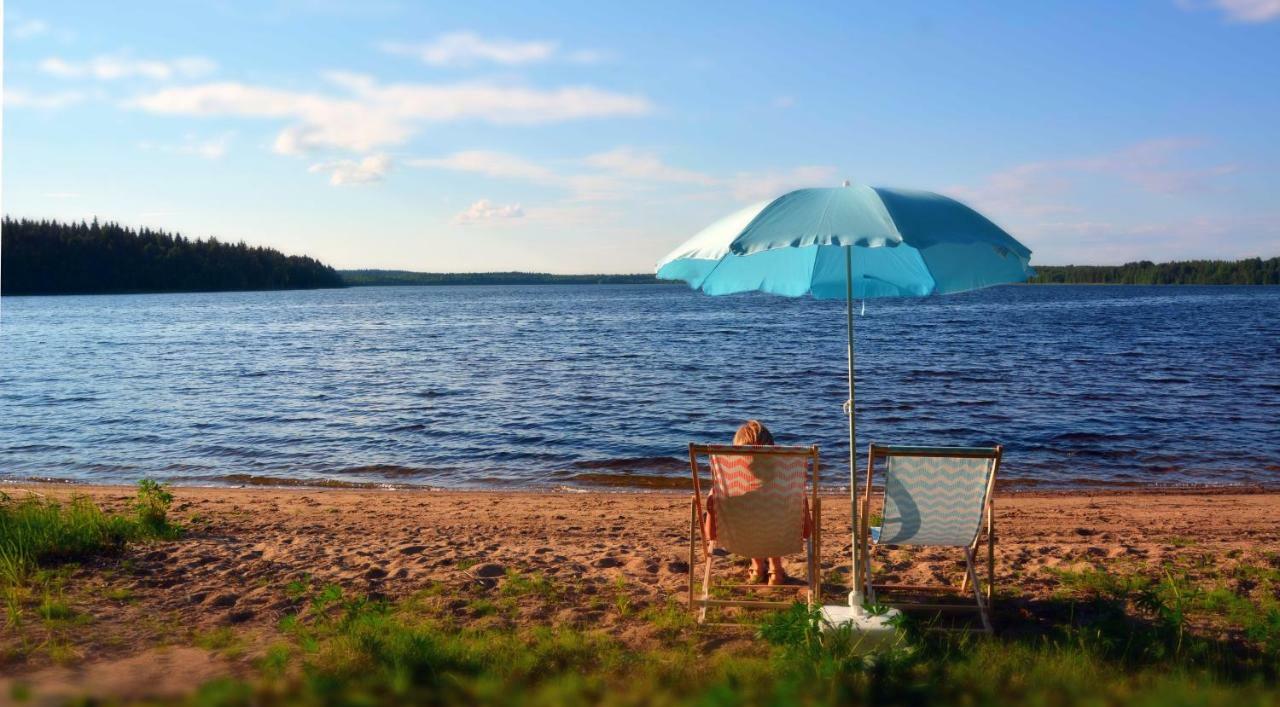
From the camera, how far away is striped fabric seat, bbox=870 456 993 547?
197 inches

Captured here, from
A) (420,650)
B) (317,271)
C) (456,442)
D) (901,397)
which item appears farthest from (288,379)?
(317,271)

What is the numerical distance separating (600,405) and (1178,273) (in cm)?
17380

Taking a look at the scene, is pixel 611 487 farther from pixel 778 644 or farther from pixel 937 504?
pixel 778 644

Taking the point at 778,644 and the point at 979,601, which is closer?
the point at 778,644

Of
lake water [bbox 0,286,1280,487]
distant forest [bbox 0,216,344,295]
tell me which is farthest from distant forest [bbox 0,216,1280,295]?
lake water [bbox 0,286,1280,487]

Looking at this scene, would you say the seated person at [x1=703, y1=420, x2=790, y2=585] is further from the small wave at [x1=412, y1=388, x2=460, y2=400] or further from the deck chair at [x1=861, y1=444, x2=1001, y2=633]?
the small wave at [x1=412, y1=388, x2=460, y2=400]

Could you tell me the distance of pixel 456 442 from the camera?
1513 centimetres

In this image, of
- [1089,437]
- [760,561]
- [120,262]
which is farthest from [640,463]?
[120,262]

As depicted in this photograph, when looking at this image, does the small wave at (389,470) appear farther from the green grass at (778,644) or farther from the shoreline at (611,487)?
the green grass at (778,644)

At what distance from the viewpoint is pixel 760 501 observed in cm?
518

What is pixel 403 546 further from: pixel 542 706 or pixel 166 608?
pixel 542 706

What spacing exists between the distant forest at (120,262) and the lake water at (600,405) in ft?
244

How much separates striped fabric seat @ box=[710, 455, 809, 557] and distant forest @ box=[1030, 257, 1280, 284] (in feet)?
542

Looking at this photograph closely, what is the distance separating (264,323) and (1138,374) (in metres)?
51.0
